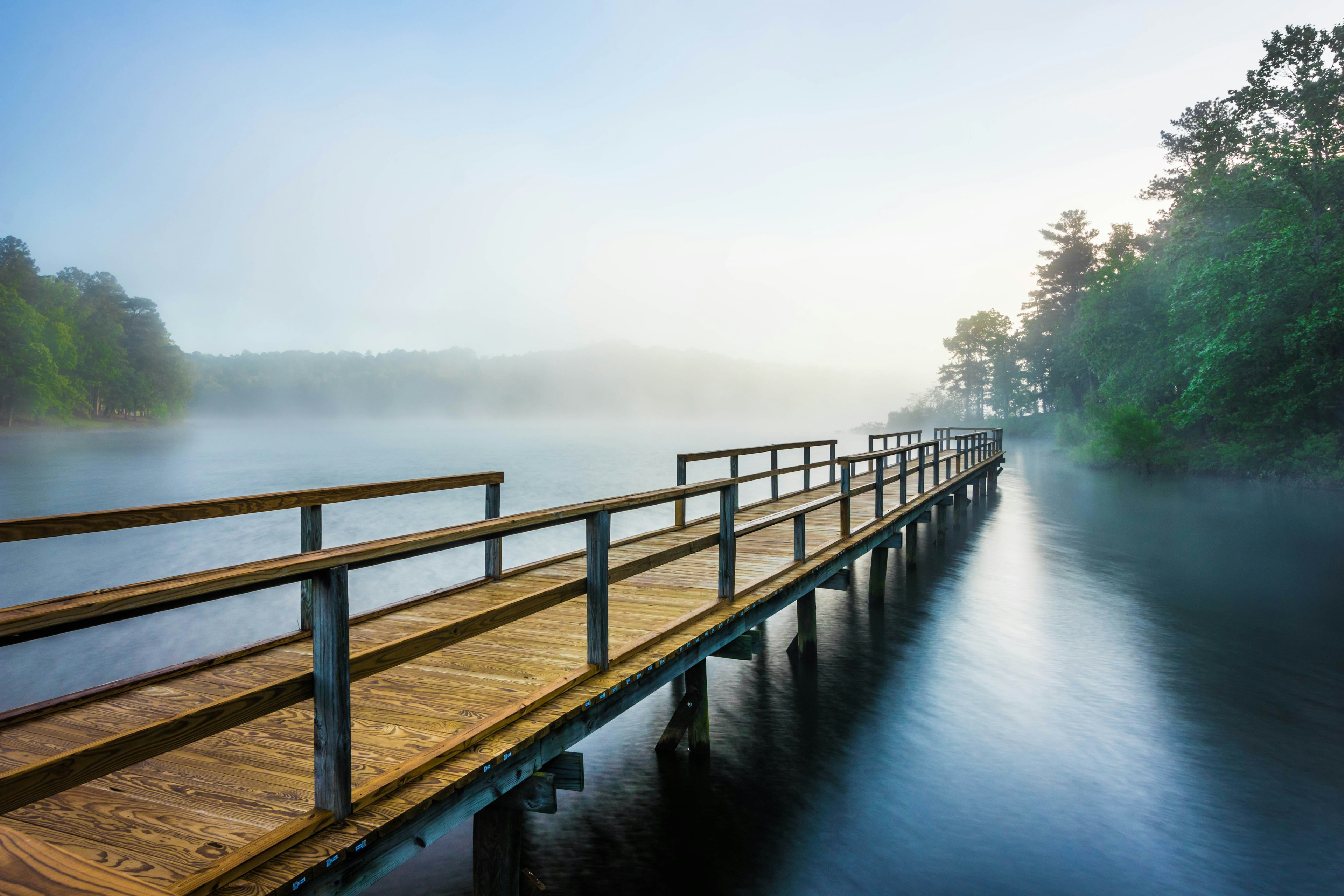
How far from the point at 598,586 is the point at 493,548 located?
112 inches

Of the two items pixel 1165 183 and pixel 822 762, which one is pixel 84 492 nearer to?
pixel 822 762

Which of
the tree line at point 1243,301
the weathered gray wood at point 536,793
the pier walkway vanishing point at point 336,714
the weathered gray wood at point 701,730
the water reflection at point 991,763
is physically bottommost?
the water reflection at point 991,763

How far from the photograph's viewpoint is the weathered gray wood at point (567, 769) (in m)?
3.68

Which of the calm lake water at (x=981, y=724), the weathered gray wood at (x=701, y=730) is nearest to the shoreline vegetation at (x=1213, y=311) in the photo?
the calm lake water at (x=981, y=724)

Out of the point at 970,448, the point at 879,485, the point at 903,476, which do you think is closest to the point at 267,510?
the point at 879,485

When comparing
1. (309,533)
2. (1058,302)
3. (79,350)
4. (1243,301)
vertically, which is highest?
(1058,302)

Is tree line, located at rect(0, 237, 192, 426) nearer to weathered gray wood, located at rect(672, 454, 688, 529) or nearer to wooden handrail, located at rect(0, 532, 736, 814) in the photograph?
weathered gray wood, located at rect(672, 454, 688, 529)

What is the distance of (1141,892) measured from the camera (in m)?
5.10

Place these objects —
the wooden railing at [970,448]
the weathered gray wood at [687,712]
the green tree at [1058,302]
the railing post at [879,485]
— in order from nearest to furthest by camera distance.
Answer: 1. the weathered gray wood at [687,712]
2. the railing post at [879,485]
3. the wooden railing at [970,448]
4. the green tree at [1058,302]

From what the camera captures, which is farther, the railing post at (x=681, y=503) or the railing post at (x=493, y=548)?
the railing post at (x=681, y=503)

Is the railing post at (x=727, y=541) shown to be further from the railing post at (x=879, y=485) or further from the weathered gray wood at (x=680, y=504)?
the railing post at (x=879, y=485)

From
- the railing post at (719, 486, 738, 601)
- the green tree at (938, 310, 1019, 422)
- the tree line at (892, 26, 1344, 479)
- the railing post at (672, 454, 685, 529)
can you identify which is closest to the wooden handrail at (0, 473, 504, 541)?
the railing post at (719, 486, 738, 601)

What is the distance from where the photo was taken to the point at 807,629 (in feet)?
31.5

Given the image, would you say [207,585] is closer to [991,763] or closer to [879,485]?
[991,763]
